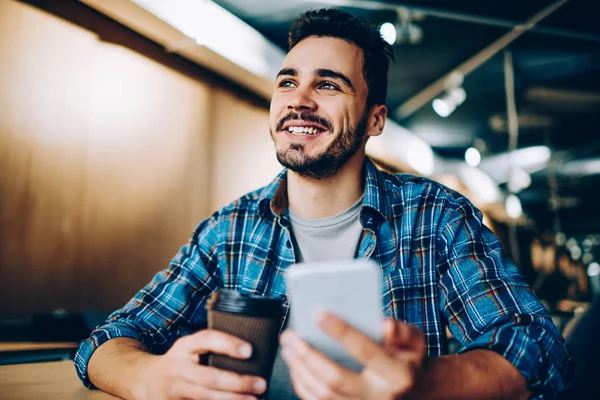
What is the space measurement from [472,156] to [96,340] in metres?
7.38

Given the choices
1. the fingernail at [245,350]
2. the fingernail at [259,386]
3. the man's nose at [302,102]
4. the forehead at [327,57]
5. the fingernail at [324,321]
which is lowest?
the fingernail at [259,386]

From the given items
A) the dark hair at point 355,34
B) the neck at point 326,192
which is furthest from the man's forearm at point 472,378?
the dark hair at point 355,34

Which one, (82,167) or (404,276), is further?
(82,167)

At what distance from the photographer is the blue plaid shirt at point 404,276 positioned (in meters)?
0.95

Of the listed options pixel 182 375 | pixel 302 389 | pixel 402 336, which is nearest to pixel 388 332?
pixel 402 336

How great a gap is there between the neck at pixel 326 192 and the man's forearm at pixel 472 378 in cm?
→ 73

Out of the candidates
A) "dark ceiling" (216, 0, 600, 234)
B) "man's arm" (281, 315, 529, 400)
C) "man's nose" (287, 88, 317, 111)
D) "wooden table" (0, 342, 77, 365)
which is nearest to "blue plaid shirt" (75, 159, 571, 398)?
"man's nose" (287, 88, 317, 111)

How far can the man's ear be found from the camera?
174 cm

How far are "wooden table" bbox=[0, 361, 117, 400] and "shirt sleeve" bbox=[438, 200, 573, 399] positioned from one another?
0.80 meters

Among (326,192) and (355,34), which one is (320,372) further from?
(355,34)

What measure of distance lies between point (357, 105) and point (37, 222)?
1738mm

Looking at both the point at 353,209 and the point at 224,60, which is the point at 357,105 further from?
the point at 224,60

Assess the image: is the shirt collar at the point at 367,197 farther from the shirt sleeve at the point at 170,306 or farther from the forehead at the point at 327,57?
the forehead at the point at 327,57

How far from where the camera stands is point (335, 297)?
0.54 meters
